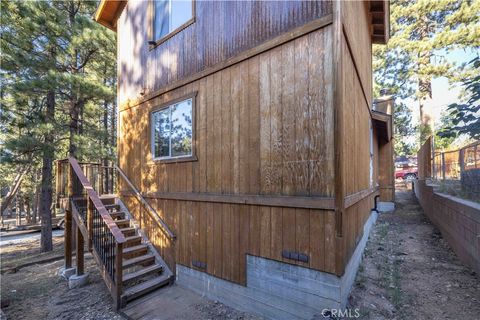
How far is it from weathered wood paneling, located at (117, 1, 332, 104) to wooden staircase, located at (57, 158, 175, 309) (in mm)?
2699

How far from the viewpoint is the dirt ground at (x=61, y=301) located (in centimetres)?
420

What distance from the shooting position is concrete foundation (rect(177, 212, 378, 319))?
325cm

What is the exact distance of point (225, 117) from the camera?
445 cm

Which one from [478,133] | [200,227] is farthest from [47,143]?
[478,133]

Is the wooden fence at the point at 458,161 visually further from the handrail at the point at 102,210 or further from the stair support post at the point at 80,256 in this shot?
the stair support post at the point at 80,256

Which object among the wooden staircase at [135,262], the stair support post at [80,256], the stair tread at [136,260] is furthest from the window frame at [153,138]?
the stair support post at [80,256]

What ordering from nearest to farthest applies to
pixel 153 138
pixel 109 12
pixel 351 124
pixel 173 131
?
pixel 351 124
pixel 173 131
pixel 153 138
pixel 109 12

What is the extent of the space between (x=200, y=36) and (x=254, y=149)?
8.69ft

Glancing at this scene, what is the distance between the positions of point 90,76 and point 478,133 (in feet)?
38.7

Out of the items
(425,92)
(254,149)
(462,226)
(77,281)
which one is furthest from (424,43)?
(77,281)

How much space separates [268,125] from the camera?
12.7 feet

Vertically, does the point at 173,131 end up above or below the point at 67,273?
above

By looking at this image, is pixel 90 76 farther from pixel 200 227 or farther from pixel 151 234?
pixel 200 227

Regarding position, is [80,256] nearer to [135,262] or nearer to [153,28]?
[135,262]
